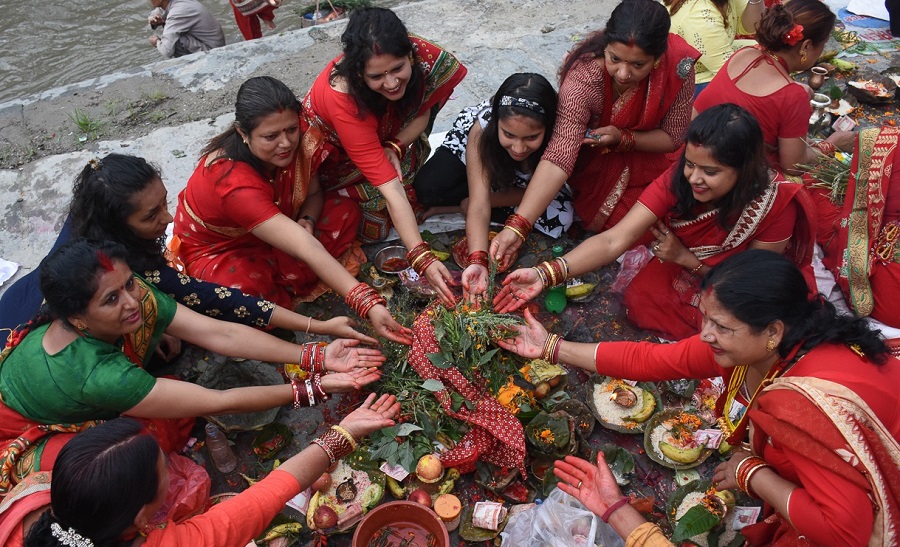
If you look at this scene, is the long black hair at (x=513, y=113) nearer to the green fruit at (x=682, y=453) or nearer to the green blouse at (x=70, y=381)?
the green fruit at (x=682, y=453)

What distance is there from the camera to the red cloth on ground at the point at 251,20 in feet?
24.3

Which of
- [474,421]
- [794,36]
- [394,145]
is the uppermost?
[794,36]

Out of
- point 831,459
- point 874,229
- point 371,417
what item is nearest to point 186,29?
point 371,417

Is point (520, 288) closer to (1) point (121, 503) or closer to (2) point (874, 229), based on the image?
(2) point (874, 229)

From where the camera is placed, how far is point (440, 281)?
3520 mm

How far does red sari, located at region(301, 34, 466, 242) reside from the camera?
3717 mm

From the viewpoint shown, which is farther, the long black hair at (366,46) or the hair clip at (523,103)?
the hair clip at (523,103)

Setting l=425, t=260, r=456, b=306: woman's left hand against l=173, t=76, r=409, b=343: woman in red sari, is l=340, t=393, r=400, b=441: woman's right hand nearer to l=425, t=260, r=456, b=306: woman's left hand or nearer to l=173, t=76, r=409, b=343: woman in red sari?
l=173, t=76, r=409, b=343: woman in red sari

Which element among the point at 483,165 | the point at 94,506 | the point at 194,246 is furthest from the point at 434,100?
the point at 94,506

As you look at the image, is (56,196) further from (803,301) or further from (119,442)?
(803,301)

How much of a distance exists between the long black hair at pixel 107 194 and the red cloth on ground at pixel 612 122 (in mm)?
2156

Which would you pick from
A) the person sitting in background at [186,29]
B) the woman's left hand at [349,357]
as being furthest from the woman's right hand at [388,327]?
the person sitting in background at [186,29]

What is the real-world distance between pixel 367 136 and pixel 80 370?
6.27 feet

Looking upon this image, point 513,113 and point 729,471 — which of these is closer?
point 729,471
